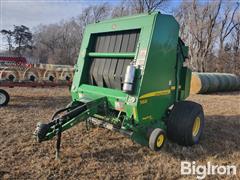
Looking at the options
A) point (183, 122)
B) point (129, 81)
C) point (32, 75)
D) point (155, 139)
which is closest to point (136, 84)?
point (129, 81)

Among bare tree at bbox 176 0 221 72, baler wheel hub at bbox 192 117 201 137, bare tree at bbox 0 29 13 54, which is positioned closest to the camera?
baler wheel hub at bbox 192 117 201 137

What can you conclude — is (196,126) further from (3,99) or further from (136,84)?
(3,99)

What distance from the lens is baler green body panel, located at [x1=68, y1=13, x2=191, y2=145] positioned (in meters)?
4.29

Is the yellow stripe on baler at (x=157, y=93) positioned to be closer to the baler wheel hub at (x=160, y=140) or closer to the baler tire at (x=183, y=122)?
the baler tire at (x=183, y=122)

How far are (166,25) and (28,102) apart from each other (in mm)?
5879

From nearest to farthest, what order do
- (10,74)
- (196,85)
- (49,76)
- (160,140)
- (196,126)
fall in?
(160,140), (196,126), (10,74), (49,76), (196,85)

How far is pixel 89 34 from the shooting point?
5.40m

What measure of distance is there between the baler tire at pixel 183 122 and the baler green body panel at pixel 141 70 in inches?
6.2

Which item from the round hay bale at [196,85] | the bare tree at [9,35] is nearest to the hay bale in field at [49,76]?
the round hay bale at [196,85]

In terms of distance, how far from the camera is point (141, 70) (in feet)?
13.9

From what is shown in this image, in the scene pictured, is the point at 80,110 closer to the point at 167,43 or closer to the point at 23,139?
the point at 23,139

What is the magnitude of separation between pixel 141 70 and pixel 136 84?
0.76 feet

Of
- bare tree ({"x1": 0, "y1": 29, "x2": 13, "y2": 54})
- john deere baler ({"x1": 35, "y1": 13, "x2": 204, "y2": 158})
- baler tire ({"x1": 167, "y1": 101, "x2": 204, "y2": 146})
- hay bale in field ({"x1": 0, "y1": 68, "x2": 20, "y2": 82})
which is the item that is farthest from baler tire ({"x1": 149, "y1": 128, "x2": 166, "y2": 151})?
bare tree ({"x1": 0, "y1": 29, "x2": 13, "y2": 54})

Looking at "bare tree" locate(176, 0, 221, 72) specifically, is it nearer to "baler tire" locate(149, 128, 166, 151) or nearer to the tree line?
the tree line
